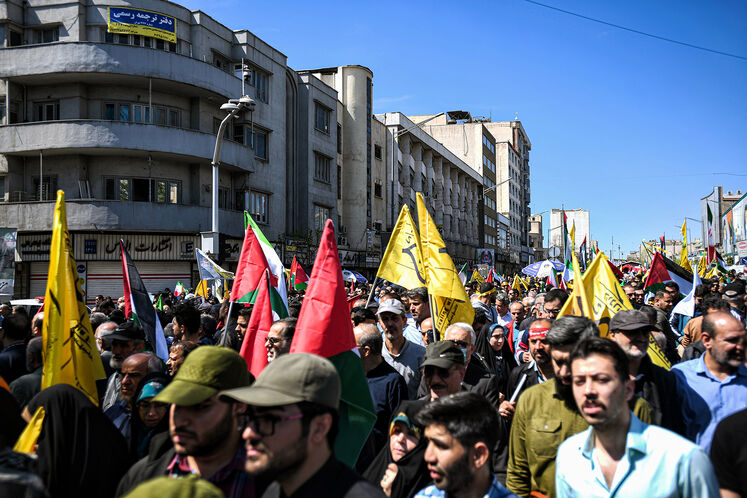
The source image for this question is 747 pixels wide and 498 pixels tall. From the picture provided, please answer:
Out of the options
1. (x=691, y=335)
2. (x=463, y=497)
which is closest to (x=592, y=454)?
(x=463, y=497)

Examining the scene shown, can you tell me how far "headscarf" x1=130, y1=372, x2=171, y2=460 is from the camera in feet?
12.3

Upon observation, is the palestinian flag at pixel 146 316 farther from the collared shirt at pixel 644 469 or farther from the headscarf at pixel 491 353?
the collared shirt at pixel 644 469

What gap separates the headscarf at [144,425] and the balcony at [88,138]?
22579 mm

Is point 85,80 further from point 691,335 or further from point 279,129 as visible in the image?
point 691,335

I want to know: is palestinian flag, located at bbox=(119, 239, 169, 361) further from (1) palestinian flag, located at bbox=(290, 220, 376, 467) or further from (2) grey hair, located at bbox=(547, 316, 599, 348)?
(2) grey hair, located at bbox=(547, 316, 599, 348)

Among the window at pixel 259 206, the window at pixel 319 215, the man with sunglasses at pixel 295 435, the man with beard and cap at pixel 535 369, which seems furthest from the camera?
the window at pixel 319 215

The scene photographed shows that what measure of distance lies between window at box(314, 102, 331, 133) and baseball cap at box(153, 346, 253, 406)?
Answer: 32050 mm

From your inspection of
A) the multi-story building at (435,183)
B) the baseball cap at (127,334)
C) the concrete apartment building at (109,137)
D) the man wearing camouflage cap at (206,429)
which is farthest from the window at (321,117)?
the man wearing camouflage cap at (206,429)

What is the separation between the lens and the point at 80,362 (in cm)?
449

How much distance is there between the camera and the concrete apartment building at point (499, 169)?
7279 centimetres

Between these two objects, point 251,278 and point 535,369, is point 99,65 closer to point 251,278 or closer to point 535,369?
point 251,278

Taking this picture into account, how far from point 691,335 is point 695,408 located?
3.31 m

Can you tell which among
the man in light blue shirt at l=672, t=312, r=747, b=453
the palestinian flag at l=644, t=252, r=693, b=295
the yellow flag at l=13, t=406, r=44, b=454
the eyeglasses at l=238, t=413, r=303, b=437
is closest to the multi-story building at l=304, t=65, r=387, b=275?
the palestinian flag at l=644, t=252, r=693, b=295

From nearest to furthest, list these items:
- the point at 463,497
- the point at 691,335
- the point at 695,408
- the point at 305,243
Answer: the point at 463,497, the point at 695,408, the point at 691,335, the point at 305,243
